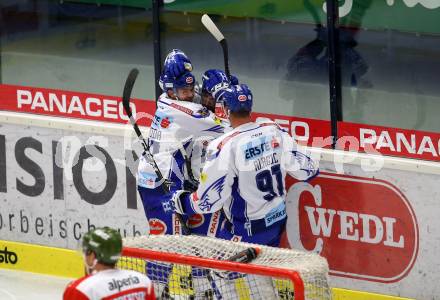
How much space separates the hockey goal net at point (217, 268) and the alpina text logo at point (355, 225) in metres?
1.18

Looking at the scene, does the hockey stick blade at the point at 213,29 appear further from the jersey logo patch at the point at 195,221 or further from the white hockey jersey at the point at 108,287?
the white hockey jersey at the point at 108,287

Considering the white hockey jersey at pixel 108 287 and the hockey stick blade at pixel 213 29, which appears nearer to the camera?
the white hockey jersey at pixel 108 287

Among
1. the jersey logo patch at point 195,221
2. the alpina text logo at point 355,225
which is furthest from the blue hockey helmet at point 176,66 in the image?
the alpina text logo at point 355,225

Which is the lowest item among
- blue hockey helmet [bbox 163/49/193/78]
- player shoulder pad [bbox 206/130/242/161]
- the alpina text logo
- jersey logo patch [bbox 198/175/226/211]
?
the alpina text logo

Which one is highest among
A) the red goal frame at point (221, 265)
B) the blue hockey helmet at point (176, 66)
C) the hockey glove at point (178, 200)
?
the blue hockey helmet at point (176, 66)

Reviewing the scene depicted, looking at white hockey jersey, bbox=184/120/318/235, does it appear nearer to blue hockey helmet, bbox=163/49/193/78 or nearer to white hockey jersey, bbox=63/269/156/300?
blue hockey helmet, bbox=163/49/193/78

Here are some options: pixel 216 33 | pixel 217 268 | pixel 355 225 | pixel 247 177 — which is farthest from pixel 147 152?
pixel 217 268

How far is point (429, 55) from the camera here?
780cm

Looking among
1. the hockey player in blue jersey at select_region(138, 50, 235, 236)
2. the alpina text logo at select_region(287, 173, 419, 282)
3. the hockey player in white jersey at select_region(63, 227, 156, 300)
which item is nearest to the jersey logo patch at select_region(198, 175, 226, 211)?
the hockey player in blue jersey at select_region(138, 50, 235, 236)

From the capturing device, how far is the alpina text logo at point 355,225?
25.8 feet

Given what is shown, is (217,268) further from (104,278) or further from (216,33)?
(216,33)

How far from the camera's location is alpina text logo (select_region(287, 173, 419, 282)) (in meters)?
7.87

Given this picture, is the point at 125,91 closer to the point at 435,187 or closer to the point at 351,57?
the point at 351,57

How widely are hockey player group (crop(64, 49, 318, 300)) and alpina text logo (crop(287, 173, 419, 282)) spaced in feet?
1.47
